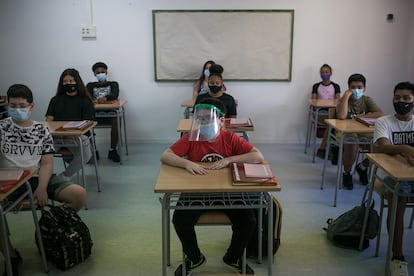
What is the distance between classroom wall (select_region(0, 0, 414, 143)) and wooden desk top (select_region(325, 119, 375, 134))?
6.86ft

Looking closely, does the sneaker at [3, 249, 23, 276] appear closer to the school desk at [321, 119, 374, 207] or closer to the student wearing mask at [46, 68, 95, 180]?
the student wearing mask at [46, 68, 95, 180]

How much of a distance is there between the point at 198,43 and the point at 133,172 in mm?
2174

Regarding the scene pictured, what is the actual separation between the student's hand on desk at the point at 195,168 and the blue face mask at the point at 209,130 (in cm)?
22

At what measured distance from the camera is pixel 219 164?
2.31 metres

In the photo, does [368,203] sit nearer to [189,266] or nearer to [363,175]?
[189,266]

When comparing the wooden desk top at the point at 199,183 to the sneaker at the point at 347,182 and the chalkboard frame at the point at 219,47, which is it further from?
the chalkboard frame at the point at 219,47

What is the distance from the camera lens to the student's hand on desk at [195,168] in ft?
7.26

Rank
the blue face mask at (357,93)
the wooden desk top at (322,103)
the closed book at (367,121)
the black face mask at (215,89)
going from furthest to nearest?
the wooden desk top at (322,103), the black face mask at (215,89), the blue face mask at (357,93), the closed book at (367,121)

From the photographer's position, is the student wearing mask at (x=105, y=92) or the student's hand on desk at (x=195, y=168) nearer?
the student's hand on desk at (x=195, y=168)

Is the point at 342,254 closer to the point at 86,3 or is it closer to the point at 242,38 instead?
the point at 242,38

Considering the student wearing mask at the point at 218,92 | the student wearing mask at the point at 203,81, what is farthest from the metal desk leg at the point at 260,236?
the student wearing mask at the point at 203,81

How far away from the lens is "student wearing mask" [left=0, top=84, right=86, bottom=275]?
2635mm

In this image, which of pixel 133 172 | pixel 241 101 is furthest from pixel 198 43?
pixel 133 172

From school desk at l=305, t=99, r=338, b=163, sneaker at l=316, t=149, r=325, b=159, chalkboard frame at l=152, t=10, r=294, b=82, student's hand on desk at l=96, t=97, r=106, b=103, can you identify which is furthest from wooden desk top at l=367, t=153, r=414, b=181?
student's hand on desk at l=96, t=97, r=106, b=103
